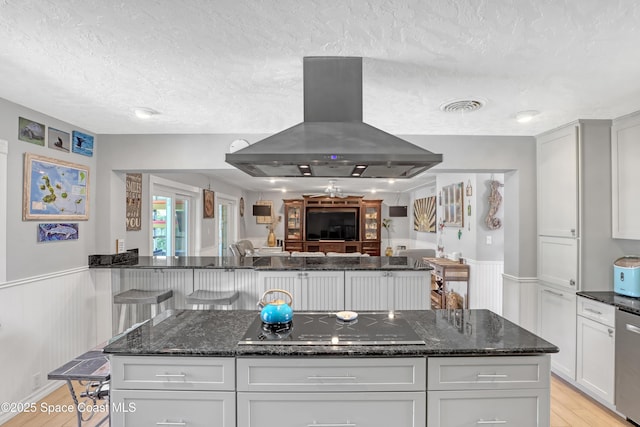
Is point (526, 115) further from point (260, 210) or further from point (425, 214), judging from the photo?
point (260, 210)

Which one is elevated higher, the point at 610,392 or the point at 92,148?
the point at 92,148

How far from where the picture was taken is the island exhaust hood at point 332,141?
1.75m

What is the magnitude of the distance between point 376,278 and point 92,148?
3133 mm

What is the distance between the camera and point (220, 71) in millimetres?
2066

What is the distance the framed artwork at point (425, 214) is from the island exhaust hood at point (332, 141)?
601cm

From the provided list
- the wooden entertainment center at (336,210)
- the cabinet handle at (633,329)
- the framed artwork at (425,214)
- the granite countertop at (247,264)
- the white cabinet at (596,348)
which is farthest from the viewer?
the wooden entertainment center at (336,210)

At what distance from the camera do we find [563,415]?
8.66 feet

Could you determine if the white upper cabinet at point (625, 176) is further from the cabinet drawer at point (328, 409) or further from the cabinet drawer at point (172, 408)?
the cabinet drawer at point (172, 408)

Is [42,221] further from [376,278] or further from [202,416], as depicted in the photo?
[376,278]

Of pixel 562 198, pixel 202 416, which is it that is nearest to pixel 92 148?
pixel 202 416

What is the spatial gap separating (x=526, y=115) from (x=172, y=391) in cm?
308

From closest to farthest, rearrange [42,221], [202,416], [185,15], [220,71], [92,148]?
[185,15]
[202,416]
[220,71]
[42,221]
[92,148]

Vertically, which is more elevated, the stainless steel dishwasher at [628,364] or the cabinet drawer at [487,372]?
the cabinet drawer at [487,372]

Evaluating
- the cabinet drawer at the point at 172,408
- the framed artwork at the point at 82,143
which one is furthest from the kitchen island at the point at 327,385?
the framed artwork at the point at 82,143
